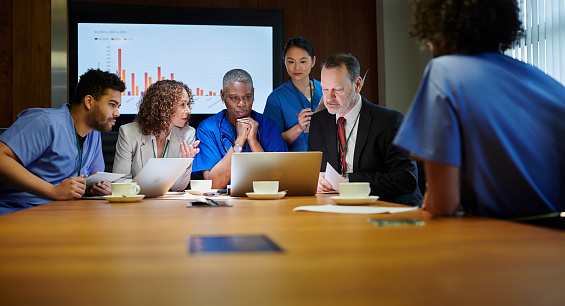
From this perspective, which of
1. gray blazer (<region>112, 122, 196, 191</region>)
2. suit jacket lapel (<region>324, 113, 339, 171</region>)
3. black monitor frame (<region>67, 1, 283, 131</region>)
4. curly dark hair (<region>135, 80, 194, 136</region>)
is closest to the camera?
suit jacket lapel (<region>324, 113, 339, 171</region>)

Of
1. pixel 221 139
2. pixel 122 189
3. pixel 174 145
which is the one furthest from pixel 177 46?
pixel 122 189

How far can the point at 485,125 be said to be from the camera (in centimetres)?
107

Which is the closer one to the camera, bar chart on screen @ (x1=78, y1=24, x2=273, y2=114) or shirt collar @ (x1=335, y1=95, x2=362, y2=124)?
shirt collar @ (x1=335, y1=95, x2=362, y2=124)

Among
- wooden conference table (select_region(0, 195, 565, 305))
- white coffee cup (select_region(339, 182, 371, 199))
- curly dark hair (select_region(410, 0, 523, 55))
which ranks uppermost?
curly dark hair (select_region(410, 0, 523, 55))

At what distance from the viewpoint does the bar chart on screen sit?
14.7 feet

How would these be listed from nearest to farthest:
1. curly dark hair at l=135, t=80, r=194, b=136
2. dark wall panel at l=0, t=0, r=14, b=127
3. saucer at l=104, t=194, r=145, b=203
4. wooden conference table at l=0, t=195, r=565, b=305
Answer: wooden conference table at l=0, t=195, r=565, b=305 → saucer at l=104, t=194, r=145, b=203 → curly dark hair at l=135, t=80, r=194, b=136 → dark wall panel at l=0, t=0, r=14, b=127

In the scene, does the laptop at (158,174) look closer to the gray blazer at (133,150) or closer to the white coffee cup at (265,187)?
the white coffee cup at (265,187)

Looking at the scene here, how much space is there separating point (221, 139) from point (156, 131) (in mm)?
438

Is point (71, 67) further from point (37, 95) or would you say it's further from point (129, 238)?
point (129, 238)

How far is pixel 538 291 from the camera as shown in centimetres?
49

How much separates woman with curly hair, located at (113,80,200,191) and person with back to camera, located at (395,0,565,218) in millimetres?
2014

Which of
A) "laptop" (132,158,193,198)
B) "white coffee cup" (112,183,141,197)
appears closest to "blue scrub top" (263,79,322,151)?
"laptop" (132,158,193,198)

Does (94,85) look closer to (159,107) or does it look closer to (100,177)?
(159,107)

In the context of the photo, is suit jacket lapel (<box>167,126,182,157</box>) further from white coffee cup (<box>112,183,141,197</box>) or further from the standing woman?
white coffee cup (<box>112,183,141,197</box>)
